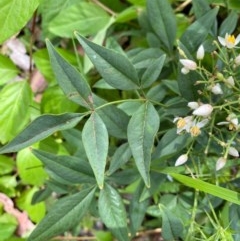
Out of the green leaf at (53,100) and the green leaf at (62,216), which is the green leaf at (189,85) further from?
the green leaf at (53,100)

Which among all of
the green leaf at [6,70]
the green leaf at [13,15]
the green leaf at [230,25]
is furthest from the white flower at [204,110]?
the green leaf at [6,70]

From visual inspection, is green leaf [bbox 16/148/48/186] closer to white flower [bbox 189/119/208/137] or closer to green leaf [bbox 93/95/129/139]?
green leaf [bbox 93/95/129/139]

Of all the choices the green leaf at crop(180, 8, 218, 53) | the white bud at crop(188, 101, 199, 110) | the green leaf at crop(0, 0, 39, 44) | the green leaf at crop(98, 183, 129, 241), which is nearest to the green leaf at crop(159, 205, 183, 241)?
the green leaf at crop(98, 183, 129, 241)

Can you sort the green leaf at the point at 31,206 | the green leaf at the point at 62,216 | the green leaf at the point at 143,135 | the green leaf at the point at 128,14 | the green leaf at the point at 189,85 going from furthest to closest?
the green leaf at the point at 31,206 < the green leaf at the point at 128,14 < the green leaf at the point at 62,216 < the green leaf at the point at 189,85 < the green leaf at the point at 143,135

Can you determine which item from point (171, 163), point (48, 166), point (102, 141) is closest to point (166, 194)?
point (171, 163)

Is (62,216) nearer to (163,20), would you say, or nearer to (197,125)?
(197,125)

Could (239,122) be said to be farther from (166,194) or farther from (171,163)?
(166,194)

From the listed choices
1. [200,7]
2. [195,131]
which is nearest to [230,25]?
[200,7]
